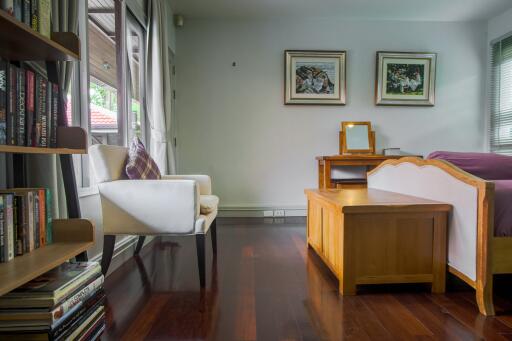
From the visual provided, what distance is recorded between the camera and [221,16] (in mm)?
3518

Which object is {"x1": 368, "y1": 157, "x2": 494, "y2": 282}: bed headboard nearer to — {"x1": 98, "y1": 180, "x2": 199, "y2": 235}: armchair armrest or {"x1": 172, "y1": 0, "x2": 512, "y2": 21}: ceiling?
{"x1": 98, "y1": 180, "x2": 199, "y2": 235}: armchair armrest

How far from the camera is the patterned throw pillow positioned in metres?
1.82

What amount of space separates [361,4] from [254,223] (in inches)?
109

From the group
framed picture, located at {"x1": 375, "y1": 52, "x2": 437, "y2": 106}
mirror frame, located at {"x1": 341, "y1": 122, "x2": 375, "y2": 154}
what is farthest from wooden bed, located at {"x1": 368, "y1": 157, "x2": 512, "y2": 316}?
framed picture, located at {"x1": 375, "y1": 52, "x2": 437, "y2": 106}

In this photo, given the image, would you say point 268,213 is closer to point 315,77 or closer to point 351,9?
point 315,77

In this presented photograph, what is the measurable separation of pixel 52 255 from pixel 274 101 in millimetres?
3037

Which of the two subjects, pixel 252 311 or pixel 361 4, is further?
pixel 361 4

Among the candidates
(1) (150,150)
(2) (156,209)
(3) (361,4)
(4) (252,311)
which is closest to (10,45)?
(2) (156,209)

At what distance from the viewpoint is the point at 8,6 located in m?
0.86

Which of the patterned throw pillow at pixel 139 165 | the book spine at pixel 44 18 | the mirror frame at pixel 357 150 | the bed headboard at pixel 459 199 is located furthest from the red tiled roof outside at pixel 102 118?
the mirror frame at pixel 357 150

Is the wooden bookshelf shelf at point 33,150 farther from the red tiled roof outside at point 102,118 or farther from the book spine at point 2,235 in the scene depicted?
the red tiled roof outside at point 102,118

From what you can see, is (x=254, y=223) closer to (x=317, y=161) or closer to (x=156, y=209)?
(x=317, y=161)

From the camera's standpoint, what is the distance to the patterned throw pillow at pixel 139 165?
5.98 ft

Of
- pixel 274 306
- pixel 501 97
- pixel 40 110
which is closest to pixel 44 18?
pixel 40 110
